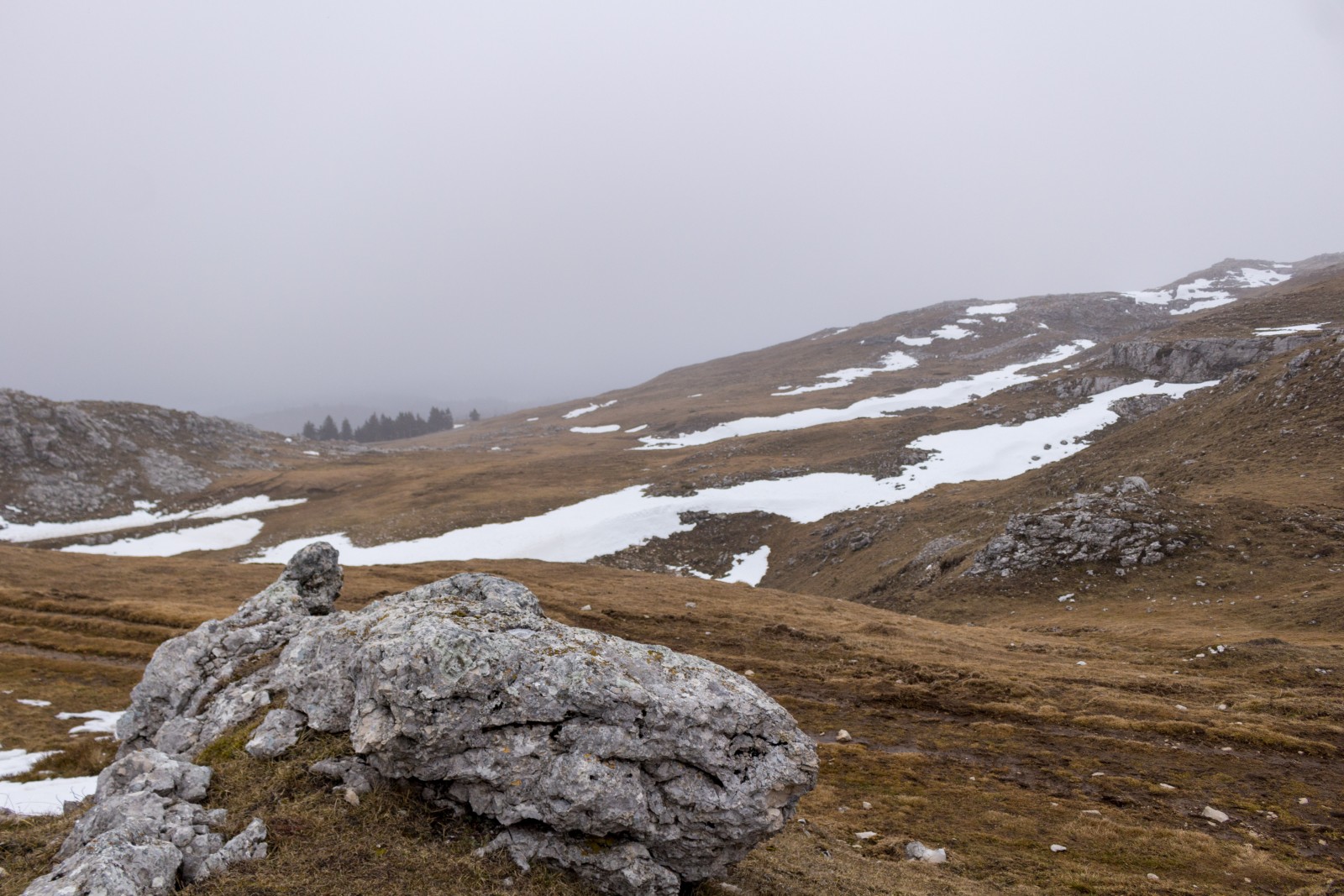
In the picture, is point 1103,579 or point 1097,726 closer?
point 1097,726

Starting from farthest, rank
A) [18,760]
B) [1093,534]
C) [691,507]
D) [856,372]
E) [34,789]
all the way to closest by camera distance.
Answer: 1. [856,372]
2. [691,507]
3. [1093,534]
4. [18,760]
5. [34,789]

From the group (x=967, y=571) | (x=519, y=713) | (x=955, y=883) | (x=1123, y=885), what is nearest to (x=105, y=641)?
(x=519, y=713)

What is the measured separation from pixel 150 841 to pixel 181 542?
8772 centimetres

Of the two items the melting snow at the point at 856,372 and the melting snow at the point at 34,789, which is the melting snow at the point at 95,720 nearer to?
the melting snow at the point at 34,789

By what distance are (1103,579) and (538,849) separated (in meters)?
42.3

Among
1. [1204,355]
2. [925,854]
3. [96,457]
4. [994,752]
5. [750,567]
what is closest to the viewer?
[925,854]

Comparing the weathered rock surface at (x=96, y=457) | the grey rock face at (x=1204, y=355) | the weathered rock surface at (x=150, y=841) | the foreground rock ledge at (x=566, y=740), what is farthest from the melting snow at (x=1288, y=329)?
the weathered rock surface at (x=96, y=457)

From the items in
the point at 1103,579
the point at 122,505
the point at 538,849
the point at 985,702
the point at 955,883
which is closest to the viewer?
the point at 538,849

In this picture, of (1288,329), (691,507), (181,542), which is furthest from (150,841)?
(1288,329)

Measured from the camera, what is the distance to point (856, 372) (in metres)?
171

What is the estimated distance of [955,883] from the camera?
1295cm

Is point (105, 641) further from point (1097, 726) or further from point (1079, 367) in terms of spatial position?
point (1079, 367)

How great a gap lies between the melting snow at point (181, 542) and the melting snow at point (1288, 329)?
13717 cm

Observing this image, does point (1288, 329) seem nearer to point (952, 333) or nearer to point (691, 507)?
point (691, 507)
